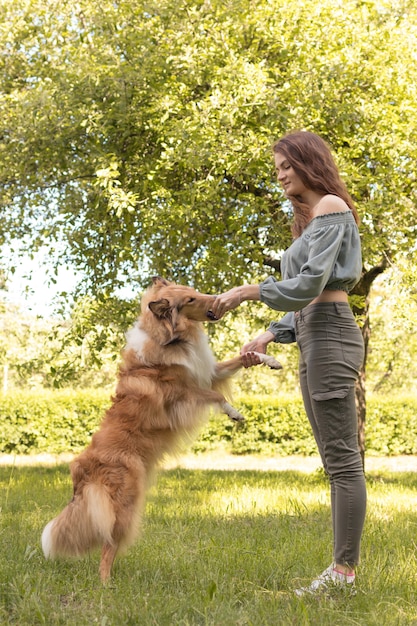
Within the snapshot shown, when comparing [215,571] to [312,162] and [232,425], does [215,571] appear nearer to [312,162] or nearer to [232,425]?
[312,162]

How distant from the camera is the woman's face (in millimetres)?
3713

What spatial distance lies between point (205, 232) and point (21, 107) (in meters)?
2.91

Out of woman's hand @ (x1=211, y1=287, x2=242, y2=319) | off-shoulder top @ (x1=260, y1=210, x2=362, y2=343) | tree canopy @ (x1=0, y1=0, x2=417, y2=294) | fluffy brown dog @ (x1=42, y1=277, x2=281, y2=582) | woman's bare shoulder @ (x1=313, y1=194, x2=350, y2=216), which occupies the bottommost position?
fluffy brown dog @ (x1=42, y1=277, x2=281, y2=582)

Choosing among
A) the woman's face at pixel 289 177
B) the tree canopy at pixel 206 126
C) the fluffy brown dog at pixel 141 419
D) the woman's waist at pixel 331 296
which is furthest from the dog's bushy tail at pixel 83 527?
the tree canopy at pixel 206 126

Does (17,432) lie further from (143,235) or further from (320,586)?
(320,586)

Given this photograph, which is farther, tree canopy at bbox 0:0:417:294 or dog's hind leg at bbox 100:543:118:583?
tree canopy at bbox 0:0:417:294

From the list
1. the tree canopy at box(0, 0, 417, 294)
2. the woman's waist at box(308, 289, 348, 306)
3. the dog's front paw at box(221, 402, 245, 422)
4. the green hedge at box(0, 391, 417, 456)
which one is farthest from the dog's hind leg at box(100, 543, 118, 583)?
the green hedge at box(0, 391, 417, 456)

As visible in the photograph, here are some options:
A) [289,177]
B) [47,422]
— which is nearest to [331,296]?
[289,177]

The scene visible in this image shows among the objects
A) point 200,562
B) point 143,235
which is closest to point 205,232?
point 143,235

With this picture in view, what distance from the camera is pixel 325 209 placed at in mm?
3604

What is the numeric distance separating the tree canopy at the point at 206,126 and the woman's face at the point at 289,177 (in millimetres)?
4123

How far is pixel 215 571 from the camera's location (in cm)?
412

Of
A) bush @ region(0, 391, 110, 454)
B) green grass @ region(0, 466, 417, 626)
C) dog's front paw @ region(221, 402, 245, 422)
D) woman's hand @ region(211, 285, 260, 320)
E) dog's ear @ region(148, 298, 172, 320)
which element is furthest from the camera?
Result: bush @ region(0, 391, 110, 454)

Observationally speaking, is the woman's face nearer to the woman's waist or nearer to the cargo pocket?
the woman's waist
